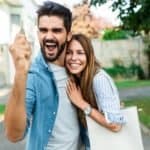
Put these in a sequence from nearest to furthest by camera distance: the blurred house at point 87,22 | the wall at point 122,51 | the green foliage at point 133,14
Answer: the green foliage at point 133,14 → the wall at point 122,51 → the blurred house at point 87,22

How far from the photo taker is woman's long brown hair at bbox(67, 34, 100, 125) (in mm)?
3314

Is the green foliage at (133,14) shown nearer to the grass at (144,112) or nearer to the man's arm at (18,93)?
the grass at (144,112)

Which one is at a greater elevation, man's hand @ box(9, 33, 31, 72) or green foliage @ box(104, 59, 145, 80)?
man's hand @ box(9, 33, 31, 72)

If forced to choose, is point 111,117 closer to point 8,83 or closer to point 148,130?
point 148,130

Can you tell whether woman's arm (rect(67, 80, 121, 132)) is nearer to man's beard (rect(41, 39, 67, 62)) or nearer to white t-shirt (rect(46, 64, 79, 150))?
white t-shirt (rect(46, 64, 79, 150))

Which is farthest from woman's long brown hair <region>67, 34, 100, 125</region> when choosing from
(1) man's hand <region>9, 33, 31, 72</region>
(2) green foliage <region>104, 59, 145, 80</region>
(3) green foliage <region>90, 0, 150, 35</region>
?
(2) green foliage <region>104, 59, 145, 80</region>

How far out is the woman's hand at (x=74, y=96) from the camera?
3.25 metres

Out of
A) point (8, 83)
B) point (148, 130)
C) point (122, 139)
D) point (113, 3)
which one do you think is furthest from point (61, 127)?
point (8, 83)

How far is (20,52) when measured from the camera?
2.57 m

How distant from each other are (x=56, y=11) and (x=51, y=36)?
0.18 meters

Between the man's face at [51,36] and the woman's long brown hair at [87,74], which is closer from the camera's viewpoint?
the man's face at [51,36]

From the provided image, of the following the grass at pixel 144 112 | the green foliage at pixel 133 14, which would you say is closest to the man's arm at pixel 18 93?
the grass at pixel 144 112

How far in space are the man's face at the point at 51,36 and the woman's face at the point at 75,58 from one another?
0.15 metres

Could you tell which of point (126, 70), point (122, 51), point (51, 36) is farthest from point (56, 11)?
point (122, 51)
